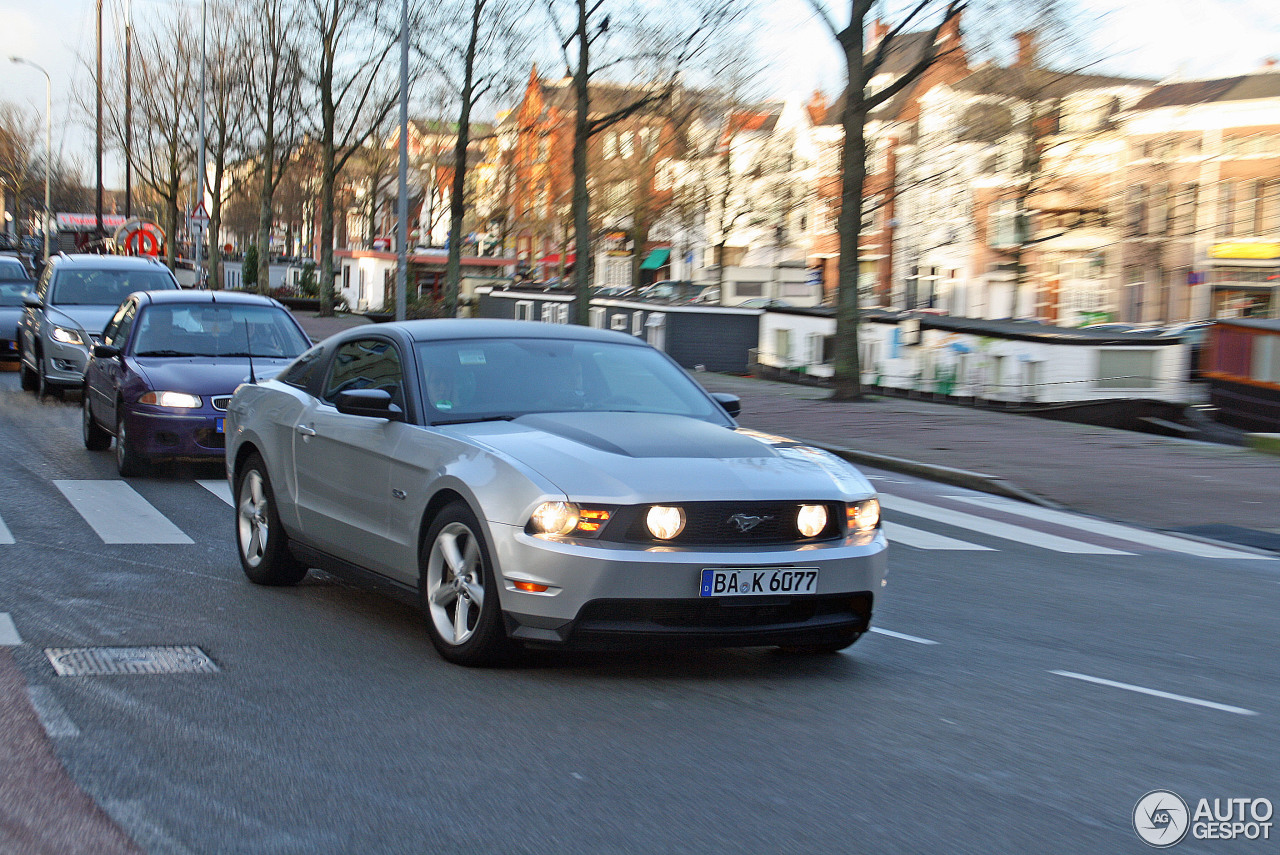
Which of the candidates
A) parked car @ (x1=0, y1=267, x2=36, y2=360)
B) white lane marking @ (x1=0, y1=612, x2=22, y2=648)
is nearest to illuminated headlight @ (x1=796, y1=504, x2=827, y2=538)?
white lane marking @ (x1=0, y1=612, x2=22, y2=648)

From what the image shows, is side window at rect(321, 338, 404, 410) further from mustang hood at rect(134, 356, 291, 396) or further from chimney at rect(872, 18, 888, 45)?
chimney at rect(872, 18, 888, 45)

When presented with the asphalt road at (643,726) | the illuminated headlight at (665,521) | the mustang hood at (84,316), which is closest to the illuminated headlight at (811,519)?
the illuminated headlight at (665,521)

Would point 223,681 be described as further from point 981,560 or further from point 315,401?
point 981,560

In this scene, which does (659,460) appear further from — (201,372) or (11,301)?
(11,301)

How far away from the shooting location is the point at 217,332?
522 inches

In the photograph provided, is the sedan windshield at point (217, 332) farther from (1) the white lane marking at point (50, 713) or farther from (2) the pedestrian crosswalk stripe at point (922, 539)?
(1) the white lane marking at point (50, 713)

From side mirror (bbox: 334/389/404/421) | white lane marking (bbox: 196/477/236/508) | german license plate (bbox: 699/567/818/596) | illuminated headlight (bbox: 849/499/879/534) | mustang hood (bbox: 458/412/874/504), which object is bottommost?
white lane marking (bbox: 196/477/236/508)

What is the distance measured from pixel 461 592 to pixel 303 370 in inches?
99.3

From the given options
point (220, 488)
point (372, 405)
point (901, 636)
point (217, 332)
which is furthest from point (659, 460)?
point (217, 332)

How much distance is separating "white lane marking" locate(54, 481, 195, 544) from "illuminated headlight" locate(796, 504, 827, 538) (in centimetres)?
485

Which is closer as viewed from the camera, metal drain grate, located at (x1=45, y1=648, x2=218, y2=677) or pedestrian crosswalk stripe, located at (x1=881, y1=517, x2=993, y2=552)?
metal drain grate, located at (x1=45, y1=648, x2=218, y2=677)

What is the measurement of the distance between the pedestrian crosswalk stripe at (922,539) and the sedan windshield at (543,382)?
11.5 feet

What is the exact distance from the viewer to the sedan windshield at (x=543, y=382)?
21.2 ft

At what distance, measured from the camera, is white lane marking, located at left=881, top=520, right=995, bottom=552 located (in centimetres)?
1008
